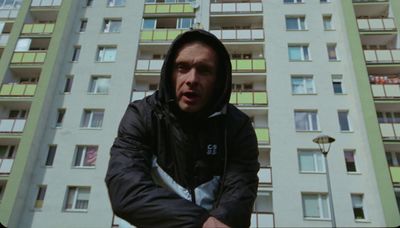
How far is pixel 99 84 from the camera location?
20.9 metres

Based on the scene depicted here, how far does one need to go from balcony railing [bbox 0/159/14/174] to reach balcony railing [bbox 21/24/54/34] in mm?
8746

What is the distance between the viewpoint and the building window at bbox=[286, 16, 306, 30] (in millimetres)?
21969

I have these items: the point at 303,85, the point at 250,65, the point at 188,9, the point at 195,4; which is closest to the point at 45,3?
the point at 188,9

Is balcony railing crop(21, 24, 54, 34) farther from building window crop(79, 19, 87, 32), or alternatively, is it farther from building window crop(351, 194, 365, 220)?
building window crop(351, 194, 365, 220)

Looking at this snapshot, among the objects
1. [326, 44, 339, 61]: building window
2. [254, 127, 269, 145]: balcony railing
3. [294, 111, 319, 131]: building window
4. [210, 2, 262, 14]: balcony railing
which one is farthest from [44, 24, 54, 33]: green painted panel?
[326, 44, 339, 61]: building window

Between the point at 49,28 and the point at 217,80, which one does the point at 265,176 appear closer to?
the point at 217,80

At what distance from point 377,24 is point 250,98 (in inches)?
369

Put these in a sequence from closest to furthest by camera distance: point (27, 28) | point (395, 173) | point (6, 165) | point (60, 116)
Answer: point (395, 173) → point (6, 165) → point (60, 116) → point (27, 28)

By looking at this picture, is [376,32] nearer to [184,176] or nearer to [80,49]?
[80,49]

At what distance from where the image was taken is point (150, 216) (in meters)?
1.40

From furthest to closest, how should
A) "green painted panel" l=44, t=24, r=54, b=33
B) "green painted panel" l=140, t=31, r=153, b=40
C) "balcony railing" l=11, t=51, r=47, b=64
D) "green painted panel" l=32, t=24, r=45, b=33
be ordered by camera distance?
1. "green painted panel" l=32, t=24, r=45, b=33
2. "green painted panel" l=44, t=24, r=54, b=33
3. "green painted panel" l=140, t=31, r=153, b=40
4. "balcony railing" l=11, t=51, r=47, b=64

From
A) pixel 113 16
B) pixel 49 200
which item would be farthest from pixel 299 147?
pixel 113 16

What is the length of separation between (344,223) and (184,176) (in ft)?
53.5

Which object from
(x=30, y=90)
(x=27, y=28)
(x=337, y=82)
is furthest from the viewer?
(x=27, y=28)
